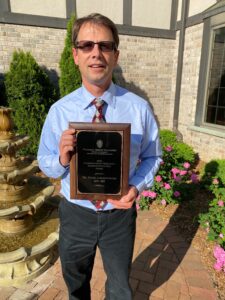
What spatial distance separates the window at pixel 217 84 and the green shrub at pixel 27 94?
429 centimetres

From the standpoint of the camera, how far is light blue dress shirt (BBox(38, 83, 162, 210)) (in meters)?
1.75

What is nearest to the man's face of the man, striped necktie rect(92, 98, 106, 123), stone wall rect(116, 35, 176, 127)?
the man

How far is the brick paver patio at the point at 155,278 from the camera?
2.76 meters

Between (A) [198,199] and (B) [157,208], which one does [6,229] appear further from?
(A) [198,199]

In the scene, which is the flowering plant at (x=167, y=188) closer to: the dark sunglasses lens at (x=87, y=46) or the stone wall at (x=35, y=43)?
the dark sunglasses lens at (x=87, y=46)

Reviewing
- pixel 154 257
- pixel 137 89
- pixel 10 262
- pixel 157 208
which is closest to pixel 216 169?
pixel 157 208

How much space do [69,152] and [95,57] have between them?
23.2 inches

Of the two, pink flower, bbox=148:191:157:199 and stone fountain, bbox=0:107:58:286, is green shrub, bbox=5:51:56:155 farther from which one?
pink flower, bbox=148:191:157:199

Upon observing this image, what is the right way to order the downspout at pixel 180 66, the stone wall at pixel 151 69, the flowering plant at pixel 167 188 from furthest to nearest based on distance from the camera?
1. the stone wall at pixel 151 69
2. the downspout at pixel 180 66
3. the flowering plant at pixel 167 188

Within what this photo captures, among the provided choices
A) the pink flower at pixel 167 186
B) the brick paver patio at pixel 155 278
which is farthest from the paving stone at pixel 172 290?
the pink flower at pixel 167 186

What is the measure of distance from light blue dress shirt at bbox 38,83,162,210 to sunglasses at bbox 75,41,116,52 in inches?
10.1

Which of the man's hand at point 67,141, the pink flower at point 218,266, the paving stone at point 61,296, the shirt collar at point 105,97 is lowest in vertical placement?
the paving stone at point 61,296

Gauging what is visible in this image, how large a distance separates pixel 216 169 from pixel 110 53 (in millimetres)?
4626

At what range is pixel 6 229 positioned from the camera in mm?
3346
